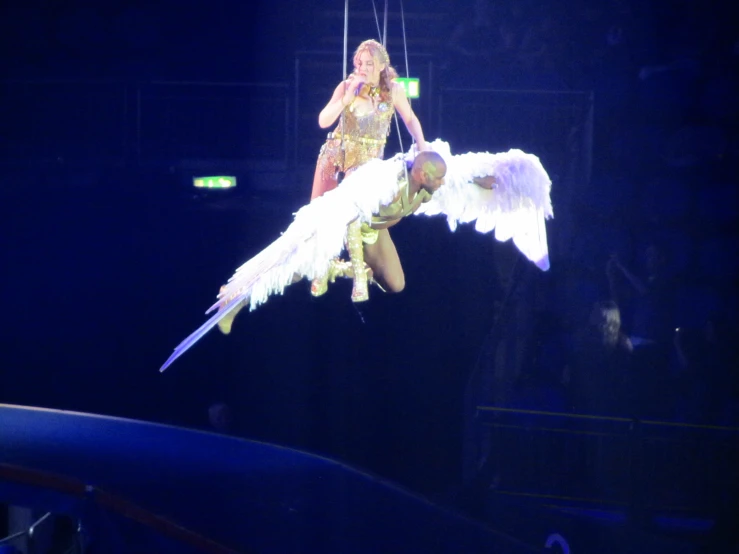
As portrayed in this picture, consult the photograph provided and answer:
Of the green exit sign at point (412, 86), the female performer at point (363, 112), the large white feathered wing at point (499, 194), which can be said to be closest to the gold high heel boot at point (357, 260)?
the female performer at point (363, 112)

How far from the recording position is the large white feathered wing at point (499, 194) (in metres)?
2.54

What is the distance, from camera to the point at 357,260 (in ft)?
8.06

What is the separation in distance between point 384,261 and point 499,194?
45 centimetres

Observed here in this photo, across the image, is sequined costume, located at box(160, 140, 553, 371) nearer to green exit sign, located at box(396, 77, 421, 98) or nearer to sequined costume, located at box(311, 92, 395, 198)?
sequined costume, located at box(311, 92, 395, 198)

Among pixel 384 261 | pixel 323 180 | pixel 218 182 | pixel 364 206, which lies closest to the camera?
pixel 364 206

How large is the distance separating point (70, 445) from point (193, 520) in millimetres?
600

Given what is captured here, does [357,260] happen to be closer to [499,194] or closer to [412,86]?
[499,194]

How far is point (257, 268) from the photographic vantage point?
241 cm

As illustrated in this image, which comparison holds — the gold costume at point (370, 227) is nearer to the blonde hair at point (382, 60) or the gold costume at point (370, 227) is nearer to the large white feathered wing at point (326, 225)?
the large white feathered wing at point (326, 225)

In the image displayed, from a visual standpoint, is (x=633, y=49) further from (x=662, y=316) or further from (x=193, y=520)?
(x=193, y=520)

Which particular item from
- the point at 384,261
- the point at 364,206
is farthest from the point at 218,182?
the point at 364,206

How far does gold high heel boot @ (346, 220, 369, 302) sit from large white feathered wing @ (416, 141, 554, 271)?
0.94 ft

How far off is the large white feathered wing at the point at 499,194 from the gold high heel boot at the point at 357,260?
29 cm

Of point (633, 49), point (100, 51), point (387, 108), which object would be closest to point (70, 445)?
point (387, 108)
